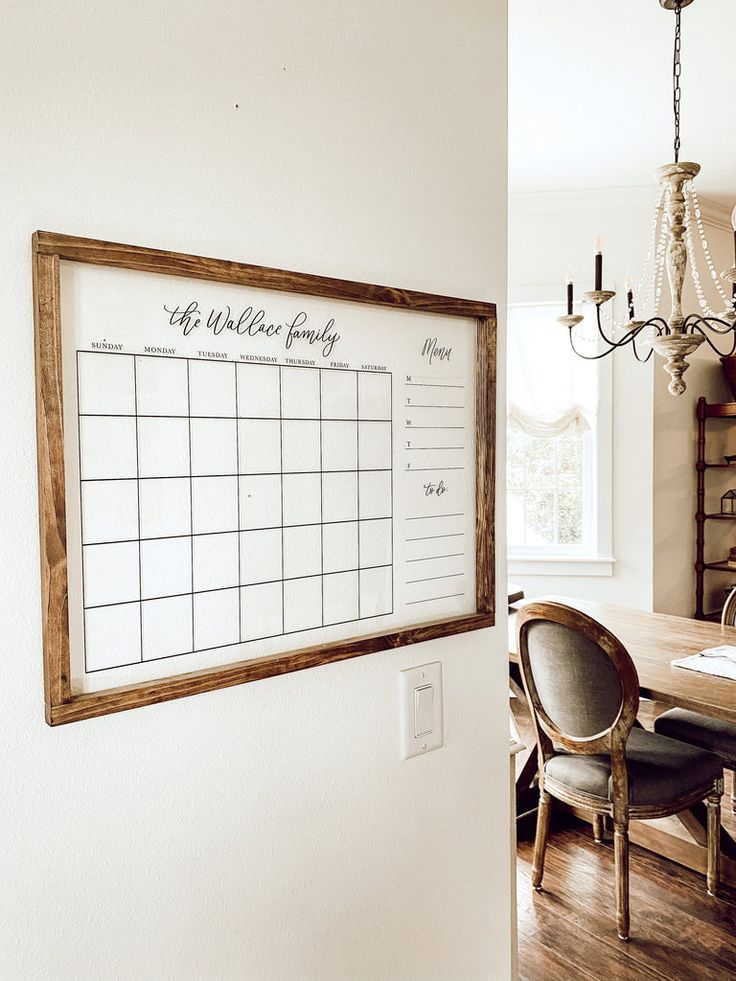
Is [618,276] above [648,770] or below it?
above

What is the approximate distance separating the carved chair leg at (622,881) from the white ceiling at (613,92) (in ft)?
8.59

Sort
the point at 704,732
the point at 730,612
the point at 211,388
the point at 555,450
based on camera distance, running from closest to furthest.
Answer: the point at 211,388 < the point at 704,732 < the point at 730,612 < the point at 555,450

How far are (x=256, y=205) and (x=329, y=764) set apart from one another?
2.25ft

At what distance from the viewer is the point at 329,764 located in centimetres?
96

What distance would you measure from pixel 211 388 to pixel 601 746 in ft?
5.98

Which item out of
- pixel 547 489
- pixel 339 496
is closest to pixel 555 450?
pixel 547 489

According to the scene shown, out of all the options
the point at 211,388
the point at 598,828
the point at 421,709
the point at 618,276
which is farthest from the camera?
the point at 618,276

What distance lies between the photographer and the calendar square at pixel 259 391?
85 centimetres

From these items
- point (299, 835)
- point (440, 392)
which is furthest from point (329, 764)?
point (440, 392)

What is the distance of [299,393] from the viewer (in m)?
0.90

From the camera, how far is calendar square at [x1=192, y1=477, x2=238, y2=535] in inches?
32.2

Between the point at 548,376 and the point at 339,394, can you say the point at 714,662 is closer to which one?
the point at 339,394

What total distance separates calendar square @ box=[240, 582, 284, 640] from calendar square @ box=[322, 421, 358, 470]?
165mm

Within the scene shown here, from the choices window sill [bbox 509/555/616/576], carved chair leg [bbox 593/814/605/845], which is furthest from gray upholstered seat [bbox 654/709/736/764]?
window sill [bbox 509/555/616/576]
